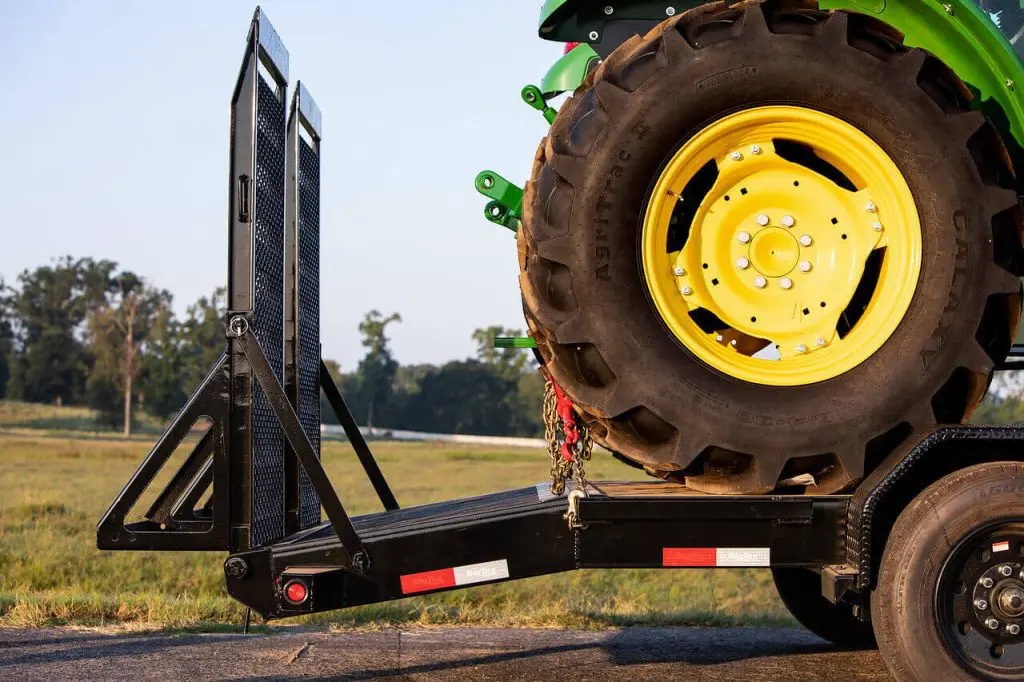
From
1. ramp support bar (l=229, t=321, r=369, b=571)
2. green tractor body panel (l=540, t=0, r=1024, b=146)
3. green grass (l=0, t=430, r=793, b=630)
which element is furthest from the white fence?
ramp support bar (l=229, t=321, r=369, b=571)

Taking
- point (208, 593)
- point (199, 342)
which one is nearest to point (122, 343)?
point (199, 342)

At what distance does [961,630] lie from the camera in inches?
147

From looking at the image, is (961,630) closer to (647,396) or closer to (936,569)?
(936,569)

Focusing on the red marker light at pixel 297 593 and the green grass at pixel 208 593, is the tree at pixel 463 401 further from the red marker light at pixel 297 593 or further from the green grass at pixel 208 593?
the red marker light at pixel 297 593

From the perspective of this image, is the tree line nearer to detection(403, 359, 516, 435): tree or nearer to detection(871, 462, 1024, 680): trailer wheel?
detection(403, 359, 516, 435): tree

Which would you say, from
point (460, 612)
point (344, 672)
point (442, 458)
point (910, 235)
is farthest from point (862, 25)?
point (442, 458)

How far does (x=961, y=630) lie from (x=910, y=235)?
4.64ft

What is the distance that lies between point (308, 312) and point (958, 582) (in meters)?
3.11

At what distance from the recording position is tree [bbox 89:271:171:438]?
73812 millimetres

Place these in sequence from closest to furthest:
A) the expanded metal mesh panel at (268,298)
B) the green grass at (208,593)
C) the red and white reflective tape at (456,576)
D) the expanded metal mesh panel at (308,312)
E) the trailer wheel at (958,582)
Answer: the trailer wheel at (958,582) < the red and white reflective tape at (456,576) < the expanded metal mesh panel at (268,298) < the expanded metal mesh panel at (308,312) < the green grass at (208,593)

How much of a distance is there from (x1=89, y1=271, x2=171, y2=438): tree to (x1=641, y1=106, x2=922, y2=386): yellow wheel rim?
226ft

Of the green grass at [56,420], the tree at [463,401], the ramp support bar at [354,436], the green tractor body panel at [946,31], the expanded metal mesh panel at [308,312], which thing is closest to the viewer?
the green tractor body panel at [946,31]

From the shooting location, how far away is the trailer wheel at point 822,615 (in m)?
5.36

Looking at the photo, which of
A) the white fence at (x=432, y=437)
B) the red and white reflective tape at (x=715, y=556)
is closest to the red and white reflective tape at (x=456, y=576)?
the red and white reflective tape at (x=715, y=556)
